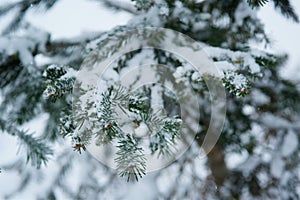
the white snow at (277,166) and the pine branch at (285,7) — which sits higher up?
the pine branch at (285,7)

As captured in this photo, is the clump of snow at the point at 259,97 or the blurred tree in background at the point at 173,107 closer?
the blurred tree in background at the point at 173,107

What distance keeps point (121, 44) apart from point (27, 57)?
294 mm

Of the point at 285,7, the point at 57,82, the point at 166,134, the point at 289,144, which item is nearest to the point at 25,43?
the point at 57,82

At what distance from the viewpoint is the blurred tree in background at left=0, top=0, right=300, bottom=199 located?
0.72m

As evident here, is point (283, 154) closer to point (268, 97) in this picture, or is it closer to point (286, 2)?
point (268, 97)

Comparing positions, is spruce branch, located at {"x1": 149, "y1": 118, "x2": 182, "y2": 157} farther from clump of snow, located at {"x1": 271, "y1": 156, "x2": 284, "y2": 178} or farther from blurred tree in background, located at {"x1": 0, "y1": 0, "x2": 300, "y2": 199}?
clump of snow, located at {"x1": 271, "y1": 156, "x2": 284, "y2": 178}

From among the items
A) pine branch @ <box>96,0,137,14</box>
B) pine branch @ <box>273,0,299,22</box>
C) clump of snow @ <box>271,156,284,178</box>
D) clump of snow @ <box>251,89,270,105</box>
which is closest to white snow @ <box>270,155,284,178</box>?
clump of snow @ <box>271,156,284,178</box>

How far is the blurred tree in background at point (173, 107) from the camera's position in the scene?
724mm

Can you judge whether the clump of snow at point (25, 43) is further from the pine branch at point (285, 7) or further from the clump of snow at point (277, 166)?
the clump of snow at point (277, 166)

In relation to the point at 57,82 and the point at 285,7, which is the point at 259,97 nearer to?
the point at 285,7

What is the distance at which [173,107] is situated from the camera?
1277 millimetres

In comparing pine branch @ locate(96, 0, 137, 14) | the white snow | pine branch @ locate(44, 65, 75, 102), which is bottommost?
the white snow

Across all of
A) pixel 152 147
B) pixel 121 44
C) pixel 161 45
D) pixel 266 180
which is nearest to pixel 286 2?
pixel 161 45

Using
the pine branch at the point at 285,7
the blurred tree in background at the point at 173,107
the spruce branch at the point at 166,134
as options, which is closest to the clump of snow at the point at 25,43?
the blurred tree in background at the point at 173,107
